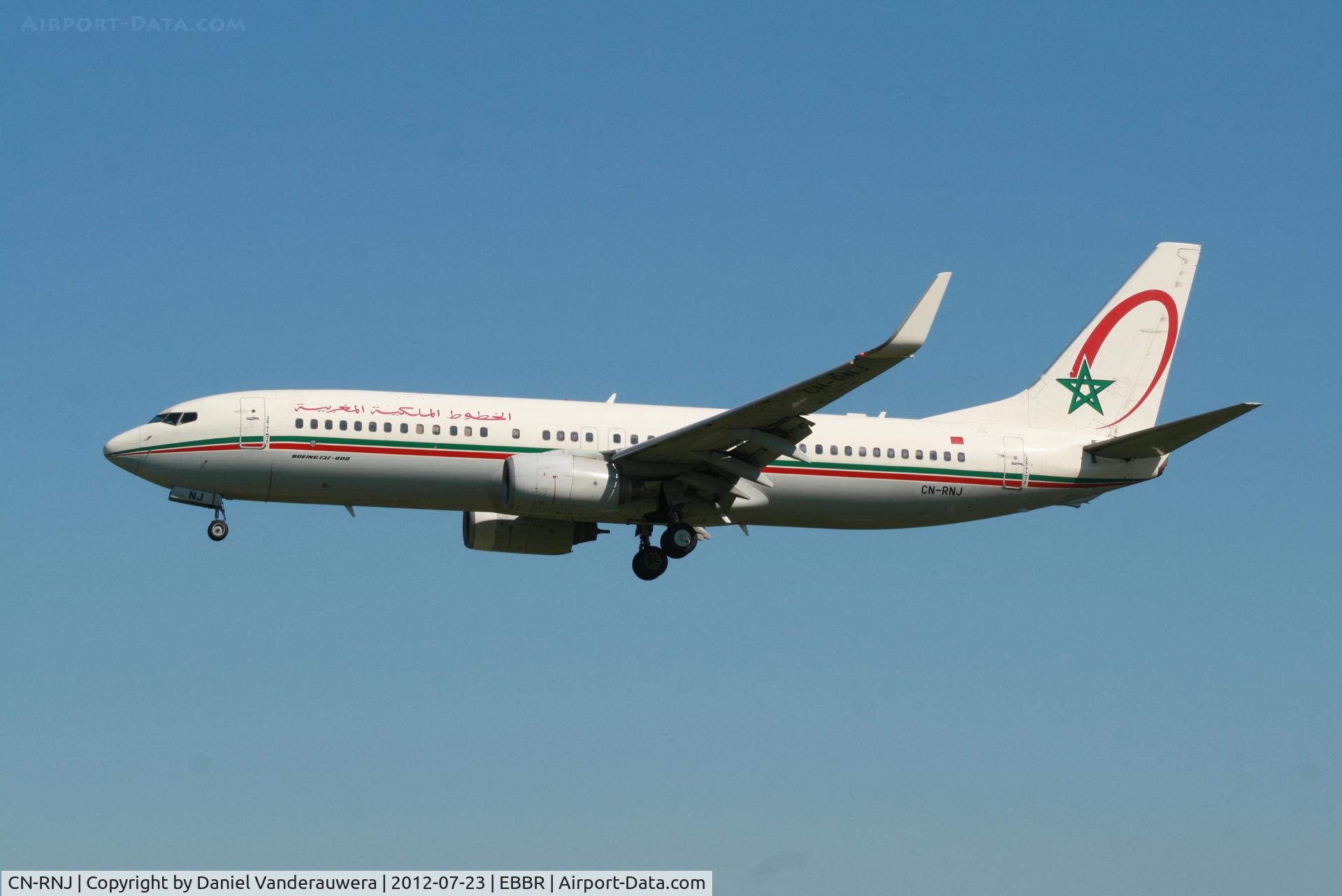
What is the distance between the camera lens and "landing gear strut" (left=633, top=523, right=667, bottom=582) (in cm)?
4000

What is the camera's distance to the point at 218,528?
3856 cm

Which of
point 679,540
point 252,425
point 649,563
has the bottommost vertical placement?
point 649,563

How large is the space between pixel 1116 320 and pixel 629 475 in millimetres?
15597

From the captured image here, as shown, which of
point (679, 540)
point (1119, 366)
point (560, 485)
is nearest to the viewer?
point (560, 485)

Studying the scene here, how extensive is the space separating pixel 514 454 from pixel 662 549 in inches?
171

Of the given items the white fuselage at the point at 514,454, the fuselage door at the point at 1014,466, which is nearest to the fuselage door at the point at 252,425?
the white fuselage at the point at 514,454

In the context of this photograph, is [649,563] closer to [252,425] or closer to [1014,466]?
[1014,466]

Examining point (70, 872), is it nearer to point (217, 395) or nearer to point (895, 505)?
point (217, 395)

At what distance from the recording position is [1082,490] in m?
41.7

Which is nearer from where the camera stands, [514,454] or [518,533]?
[514,454]

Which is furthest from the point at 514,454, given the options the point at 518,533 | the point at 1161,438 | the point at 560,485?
the point at 1161,438

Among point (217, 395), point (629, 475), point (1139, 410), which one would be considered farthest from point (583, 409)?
point (1139, 410)

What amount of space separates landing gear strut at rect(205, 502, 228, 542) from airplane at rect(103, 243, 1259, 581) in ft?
0.11

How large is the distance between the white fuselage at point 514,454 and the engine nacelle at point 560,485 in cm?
51
